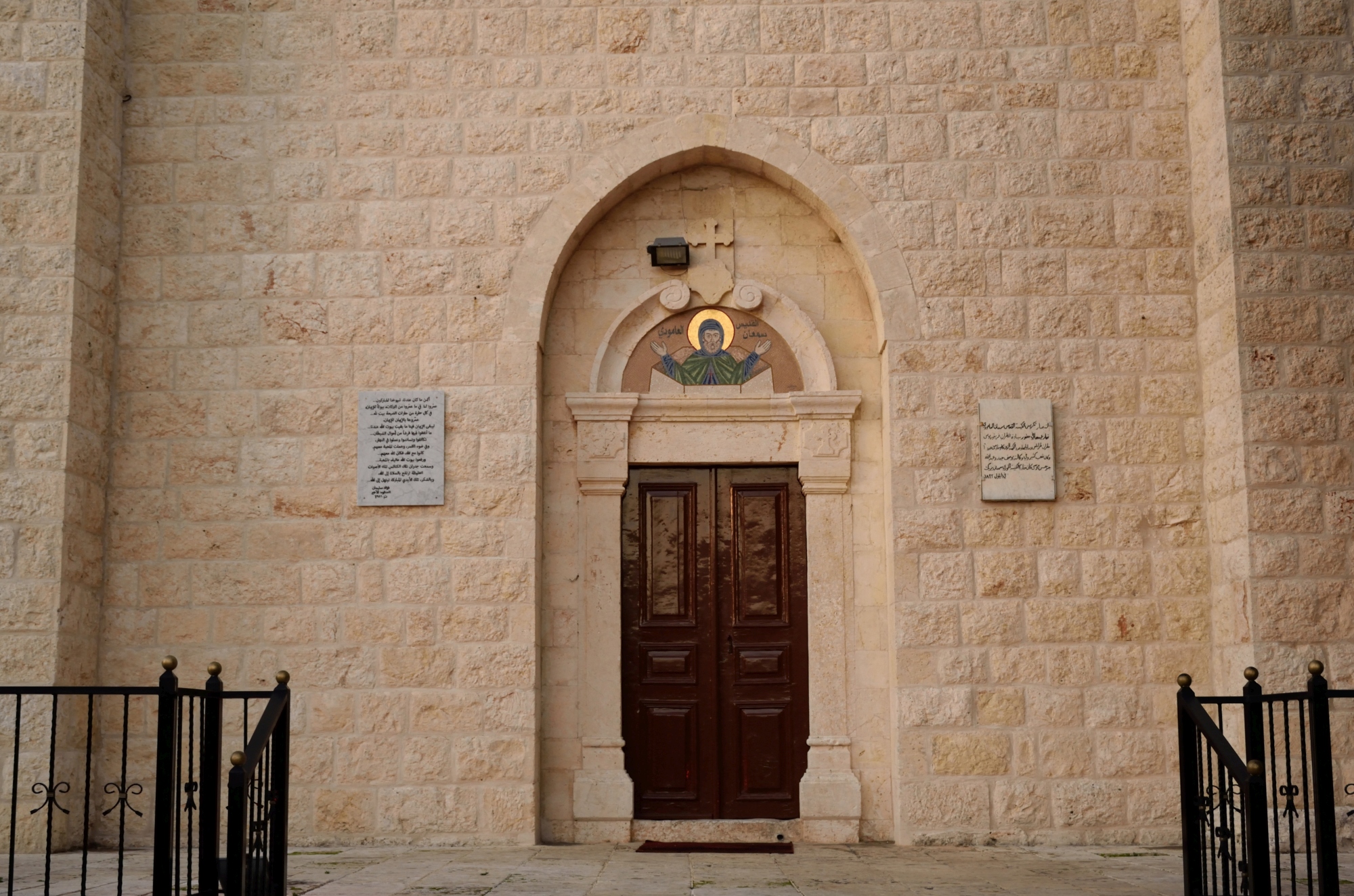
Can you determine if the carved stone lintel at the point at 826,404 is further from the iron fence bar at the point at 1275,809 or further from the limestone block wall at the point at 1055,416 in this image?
the iron fence bar at the point at 1275,809

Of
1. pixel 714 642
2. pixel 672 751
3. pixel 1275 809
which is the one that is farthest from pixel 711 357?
pixel 1275 809

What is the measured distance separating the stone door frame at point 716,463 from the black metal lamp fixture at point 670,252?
153mm

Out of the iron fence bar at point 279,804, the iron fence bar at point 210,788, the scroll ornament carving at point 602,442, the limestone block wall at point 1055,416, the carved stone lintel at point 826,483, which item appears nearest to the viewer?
the iron fence bar at point 210,788

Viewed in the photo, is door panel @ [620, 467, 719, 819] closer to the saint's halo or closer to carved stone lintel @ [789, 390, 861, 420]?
carved stone lintel @ [789, 390, 861, 420]

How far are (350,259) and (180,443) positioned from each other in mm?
1414

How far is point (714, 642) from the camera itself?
757 centimetres

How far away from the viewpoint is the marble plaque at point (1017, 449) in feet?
23.6

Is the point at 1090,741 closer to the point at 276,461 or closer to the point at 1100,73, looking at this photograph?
the point at 1100,73

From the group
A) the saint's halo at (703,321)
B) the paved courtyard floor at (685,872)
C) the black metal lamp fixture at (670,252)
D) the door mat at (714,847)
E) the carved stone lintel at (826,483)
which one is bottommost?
the door mat at (714,847)

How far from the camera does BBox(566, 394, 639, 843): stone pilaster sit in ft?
24.1

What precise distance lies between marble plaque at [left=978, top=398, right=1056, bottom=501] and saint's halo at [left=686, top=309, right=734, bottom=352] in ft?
5.10

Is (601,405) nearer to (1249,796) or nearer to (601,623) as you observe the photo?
(601,623)

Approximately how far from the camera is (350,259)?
7504mm

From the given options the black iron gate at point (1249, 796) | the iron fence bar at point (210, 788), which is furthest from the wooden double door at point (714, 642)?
the iron fence bar at point (210, 788)
